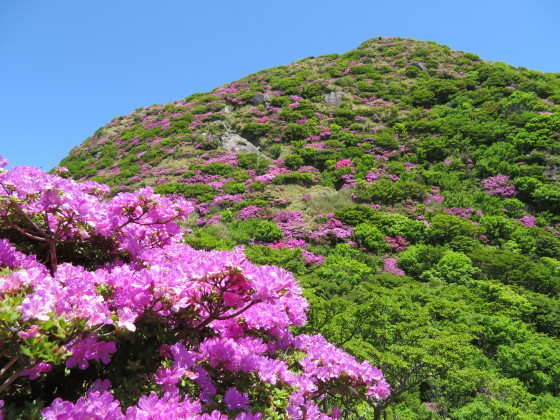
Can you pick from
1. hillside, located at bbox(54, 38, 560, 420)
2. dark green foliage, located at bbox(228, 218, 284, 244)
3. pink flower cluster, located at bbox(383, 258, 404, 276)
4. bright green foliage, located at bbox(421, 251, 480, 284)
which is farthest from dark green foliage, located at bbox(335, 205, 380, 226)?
bright green foliage, located at bbox(421, 251, 480, 284)

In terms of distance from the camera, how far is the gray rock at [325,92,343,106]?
1095 inches

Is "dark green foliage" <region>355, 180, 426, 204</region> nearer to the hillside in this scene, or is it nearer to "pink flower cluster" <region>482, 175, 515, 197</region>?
the hillside

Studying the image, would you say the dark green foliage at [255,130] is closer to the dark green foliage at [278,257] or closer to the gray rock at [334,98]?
the gray rock at [334,98]

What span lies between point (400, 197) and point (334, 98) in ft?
50.2

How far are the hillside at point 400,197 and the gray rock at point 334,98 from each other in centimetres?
15

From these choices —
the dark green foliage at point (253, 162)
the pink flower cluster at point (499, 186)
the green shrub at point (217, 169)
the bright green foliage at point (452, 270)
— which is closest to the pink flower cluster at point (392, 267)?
the bright green foliage at point (452, 270)

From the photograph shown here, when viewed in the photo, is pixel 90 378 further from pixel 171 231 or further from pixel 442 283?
pixel 442 283

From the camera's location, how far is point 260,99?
28219 mm

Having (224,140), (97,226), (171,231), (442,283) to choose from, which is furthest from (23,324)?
(224,140)

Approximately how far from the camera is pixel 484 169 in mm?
18141

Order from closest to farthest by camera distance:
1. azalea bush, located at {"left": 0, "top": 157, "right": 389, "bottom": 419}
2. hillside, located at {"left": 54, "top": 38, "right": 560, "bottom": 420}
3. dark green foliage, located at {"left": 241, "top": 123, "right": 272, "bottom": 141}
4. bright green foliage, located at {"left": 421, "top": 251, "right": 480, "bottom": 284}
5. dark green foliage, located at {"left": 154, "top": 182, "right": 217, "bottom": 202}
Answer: azalea bush, located at {"left": 0, "top": 157, "right": 389, "bottom": 419} < hillside, located at {"left": 54, "top": 38, "right": 560, "bottom": 420} < bright green foliage, located at {"left": 421, "top": 251, "right": 480, "bottom": 284} < dark green foliage, located at {"left": 154, "top": 182, "right": 217, "bottom": 202} < dark green foliage, located at {"left": 241, "top": 123, "right": 272, "bottom": 141}

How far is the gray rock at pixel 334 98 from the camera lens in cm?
2781

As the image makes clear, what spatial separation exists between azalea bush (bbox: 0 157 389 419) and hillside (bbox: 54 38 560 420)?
3.27 m

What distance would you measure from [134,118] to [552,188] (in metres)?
37.2
